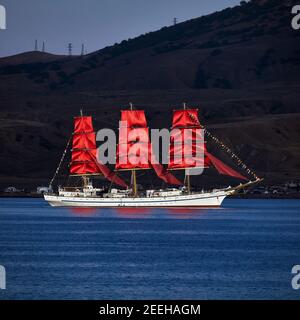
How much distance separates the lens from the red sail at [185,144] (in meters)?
112

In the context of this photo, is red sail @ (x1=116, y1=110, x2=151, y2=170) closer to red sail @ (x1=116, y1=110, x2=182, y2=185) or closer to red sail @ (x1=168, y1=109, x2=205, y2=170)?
red sail @ (x1=116, y1=110, x2=182, y2=185)

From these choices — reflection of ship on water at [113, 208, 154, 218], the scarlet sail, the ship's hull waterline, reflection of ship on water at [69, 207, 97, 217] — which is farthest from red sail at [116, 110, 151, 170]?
reflection of ship on water at [69, 207, 97, 217]

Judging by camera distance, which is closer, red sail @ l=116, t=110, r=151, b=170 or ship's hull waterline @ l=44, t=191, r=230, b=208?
ship's hull waterline @ l=44, t=191, r=230, b=208

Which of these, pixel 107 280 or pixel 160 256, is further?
pixel 160 256

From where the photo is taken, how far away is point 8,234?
253 ft

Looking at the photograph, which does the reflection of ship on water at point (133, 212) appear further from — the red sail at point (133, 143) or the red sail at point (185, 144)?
the red sail at point (185, 144)

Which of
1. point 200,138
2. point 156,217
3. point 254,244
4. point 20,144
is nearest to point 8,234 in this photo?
point 254,244

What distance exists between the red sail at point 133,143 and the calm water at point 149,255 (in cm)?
1274

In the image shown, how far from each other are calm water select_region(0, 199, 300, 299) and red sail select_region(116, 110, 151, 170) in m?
12.7

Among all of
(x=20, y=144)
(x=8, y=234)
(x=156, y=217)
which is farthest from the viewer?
(x=20, y=144)

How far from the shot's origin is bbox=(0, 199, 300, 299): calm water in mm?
48250

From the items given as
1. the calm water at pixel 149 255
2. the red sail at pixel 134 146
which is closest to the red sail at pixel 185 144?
the red sail at pixel 134 146
